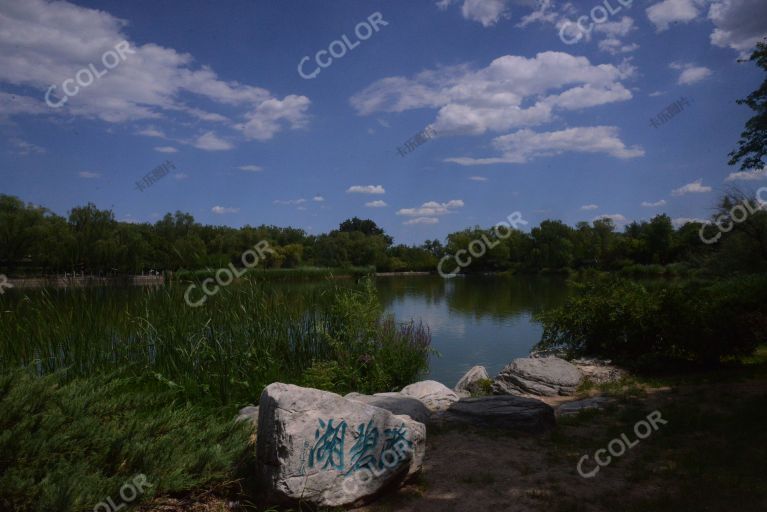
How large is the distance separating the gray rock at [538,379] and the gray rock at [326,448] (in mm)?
4368

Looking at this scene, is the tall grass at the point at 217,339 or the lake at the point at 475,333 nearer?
the tall grass at the point at 217,339

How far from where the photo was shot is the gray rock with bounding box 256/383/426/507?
11.5 feet

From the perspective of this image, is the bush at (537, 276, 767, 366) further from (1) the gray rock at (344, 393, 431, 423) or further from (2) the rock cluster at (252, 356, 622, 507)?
(2) the rock cluster at (252, 356, 622, 507)

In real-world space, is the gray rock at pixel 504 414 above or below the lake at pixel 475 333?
above

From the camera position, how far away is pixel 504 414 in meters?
5.55

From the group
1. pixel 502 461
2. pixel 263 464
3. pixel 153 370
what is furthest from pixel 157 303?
pixel 502 461

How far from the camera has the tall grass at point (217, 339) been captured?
6148mm

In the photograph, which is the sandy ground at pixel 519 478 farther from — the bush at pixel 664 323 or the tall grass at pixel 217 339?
the bush at pixel 664 323

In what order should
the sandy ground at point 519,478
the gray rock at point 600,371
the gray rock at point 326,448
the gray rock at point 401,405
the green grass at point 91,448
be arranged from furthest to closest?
the gray rock at point 600,371, the gray rock at point 401,405, the sandy ground at point 519,478, the gray rock at point 326,448, the green grass at point 91,448

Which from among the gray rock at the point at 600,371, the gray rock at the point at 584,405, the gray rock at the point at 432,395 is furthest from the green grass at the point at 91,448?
the gray rock at the point at 600,371

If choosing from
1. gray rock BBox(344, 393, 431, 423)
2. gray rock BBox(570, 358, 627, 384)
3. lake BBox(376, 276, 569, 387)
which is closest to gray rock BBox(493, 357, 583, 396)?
gray rock BBox(570, 358, 627, 384)

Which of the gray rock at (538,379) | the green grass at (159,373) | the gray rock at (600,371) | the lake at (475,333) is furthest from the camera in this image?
the lake at (475,333)

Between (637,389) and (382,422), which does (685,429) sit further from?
(382,422)

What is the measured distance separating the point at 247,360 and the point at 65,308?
2.47 meters
